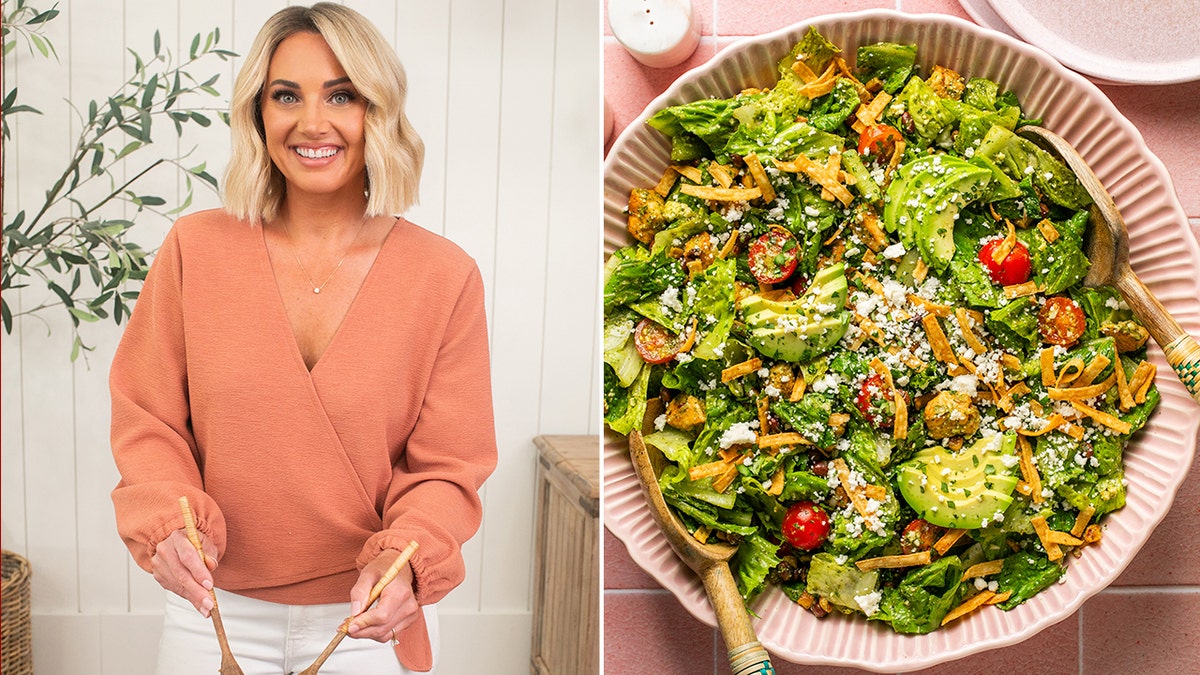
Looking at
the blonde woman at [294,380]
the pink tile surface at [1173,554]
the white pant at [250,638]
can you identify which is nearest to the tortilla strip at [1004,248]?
the pink tile surface at [1173,554]

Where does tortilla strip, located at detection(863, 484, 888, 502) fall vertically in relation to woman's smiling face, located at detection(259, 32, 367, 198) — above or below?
below

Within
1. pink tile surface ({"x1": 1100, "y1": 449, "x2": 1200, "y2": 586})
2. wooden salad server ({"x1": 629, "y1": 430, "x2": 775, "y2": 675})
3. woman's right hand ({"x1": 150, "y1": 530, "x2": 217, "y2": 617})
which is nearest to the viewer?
woman's right hand ({"x1": 150, "y1": 530, "x2": 217, "y2": 617})

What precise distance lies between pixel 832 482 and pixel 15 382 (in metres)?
0.82

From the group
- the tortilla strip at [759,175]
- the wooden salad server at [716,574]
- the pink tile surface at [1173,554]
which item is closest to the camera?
the wooden salad server at [716,574]

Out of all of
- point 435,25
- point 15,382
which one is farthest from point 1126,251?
point 15,382

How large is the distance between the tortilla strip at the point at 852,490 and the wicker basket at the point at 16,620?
810mm

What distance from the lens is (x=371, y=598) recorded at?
618mm

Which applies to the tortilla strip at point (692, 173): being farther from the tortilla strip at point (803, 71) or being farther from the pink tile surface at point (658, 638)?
the pink tile surface at point (658, 638)

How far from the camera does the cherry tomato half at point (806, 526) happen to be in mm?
995

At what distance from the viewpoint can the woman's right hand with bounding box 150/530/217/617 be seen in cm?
59

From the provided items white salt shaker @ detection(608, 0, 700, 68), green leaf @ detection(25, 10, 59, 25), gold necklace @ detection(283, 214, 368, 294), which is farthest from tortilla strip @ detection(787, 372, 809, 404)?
green leaf @ detection(25, 10, 59, 25)

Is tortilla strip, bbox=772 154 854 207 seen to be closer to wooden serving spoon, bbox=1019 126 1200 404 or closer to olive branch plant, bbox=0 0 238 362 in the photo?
wooden serving spoon, bbox=1019 126 1200 404

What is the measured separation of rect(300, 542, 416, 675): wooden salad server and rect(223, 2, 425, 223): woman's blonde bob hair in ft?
0.87

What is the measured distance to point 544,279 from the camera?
2.23ft
